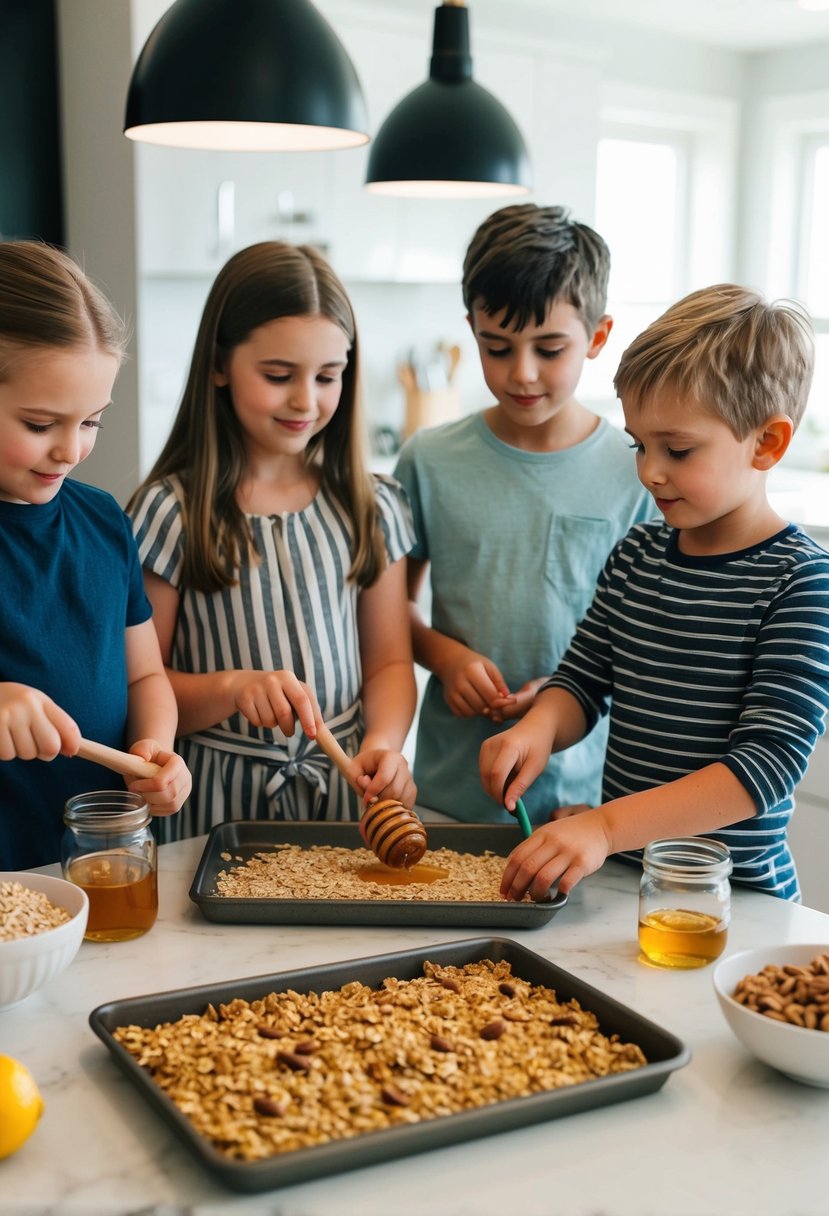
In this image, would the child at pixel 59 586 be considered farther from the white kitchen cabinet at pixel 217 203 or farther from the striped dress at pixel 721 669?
the white kitchen cabinet at pixel 217 203

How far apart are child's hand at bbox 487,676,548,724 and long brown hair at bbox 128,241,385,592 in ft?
0.91

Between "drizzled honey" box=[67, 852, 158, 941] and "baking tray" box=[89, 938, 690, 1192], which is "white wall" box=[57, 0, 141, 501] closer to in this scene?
"drizzled honey" box=[67, 852, 158, 941]

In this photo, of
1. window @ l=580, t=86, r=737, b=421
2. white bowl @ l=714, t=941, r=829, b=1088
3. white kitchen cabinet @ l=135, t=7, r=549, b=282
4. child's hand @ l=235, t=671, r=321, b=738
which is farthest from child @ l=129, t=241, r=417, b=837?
window @ l=580, t=86, r=737, b=421

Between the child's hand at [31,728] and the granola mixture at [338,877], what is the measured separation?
0.23 m

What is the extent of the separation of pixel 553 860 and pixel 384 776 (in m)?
0.29

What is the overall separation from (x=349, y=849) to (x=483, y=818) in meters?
0.48

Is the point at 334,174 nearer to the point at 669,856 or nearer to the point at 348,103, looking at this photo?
the point at 348,103

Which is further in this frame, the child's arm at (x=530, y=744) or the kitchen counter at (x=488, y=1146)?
the child's arm at (x=530, y=744)

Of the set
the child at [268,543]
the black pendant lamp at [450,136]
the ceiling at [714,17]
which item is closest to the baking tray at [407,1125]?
the child at [268,543]

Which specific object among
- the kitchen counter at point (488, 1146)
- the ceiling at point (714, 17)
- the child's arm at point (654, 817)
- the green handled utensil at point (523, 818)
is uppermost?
the ceiling at point (714, 17)

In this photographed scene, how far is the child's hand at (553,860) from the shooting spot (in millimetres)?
1239

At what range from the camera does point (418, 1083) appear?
92 centimetres

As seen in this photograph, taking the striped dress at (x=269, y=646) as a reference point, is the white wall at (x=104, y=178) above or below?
above

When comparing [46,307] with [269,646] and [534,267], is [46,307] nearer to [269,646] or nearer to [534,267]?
[269,646]
